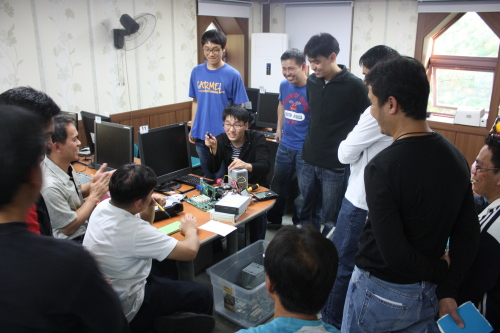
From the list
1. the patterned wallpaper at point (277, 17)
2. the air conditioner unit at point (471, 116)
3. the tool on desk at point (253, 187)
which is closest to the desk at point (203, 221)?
the tool on desk at point (253, 187)

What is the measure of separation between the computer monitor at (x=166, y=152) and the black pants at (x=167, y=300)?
35.2 inches

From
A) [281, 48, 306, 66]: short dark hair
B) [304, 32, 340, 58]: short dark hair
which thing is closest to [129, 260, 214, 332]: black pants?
[304, 32, 340, 58]: short dark hair

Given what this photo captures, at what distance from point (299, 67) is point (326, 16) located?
273 centimetres

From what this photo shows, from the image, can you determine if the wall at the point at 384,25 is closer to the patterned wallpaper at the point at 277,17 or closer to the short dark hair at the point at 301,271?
the patterned wallpaper at the point at 277,17

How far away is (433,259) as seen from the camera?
1.31 meters

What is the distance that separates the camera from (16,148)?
29.5 inches

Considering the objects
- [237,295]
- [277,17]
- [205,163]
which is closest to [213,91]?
[205,163]

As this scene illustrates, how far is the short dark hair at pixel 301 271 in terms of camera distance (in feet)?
3.58

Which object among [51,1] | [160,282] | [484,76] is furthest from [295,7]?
[160,282]

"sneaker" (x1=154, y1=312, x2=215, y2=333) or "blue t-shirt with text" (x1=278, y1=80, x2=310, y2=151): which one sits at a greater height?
"blue t-shirt with text" (x1=278, y1=80, x2=310, y2=151)

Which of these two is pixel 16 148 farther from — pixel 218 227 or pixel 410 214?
pixel 218 227

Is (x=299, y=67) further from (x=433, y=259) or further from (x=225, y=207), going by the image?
(x=433, y=259)

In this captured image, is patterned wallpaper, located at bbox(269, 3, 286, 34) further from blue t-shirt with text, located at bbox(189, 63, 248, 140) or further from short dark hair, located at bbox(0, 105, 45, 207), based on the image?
short dark hair, located at bbox(0, 105, 45, 207)

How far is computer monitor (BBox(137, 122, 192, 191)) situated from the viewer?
2787 millimetres
